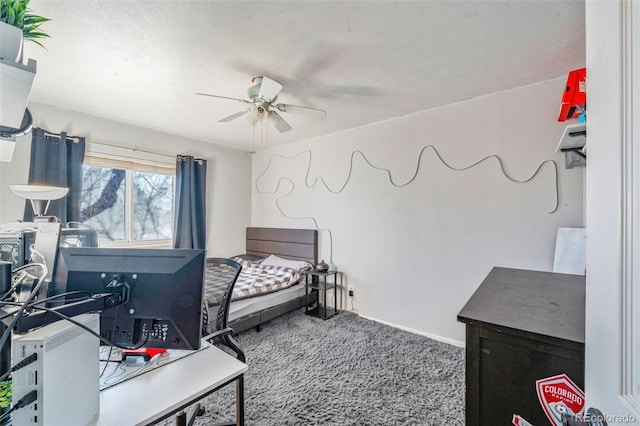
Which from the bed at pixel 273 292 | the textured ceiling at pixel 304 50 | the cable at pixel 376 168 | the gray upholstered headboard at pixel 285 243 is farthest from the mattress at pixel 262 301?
the textured ceiling at pixel 304 50

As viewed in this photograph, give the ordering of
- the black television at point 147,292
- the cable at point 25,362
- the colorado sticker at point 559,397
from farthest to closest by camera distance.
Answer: the black television at point 147,292
the colorado sticker at point 559,397
the cable at point 25,362

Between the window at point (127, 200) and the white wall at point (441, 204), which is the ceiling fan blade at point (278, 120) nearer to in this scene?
the white wall at point (441, 204)

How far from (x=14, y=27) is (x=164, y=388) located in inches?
46.5

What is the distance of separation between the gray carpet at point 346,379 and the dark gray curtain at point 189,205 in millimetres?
1712

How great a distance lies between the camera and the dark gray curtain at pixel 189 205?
365 centimetres

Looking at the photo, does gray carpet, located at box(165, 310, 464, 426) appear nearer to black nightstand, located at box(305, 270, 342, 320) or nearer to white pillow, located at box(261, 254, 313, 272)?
black nightstand, located at box(305, 270, 342, 320)

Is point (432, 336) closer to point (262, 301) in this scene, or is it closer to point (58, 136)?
point (262, 301)

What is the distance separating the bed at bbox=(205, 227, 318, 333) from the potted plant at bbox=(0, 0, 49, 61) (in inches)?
58.6

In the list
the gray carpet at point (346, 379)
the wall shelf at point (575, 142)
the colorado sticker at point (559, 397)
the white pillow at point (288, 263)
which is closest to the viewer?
the colorado sticker at point (559, 397)

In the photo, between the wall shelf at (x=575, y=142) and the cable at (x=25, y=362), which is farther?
the wall shelf at (x=575, y=142)

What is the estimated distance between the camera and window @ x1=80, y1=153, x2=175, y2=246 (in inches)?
121

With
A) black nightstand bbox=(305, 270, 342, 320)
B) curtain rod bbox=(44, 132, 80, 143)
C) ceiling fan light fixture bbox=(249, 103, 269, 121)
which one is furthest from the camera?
black nightstand bbox=(305, 270, 342, 320)

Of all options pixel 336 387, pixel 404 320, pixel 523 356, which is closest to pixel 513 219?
pixel 404 320

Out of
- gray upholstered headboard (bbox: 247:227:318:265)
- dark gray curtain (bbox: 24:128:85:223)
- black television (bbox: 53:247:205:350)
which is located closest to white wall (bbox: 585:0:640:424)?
black television (bbox: 53:247:205:350)
